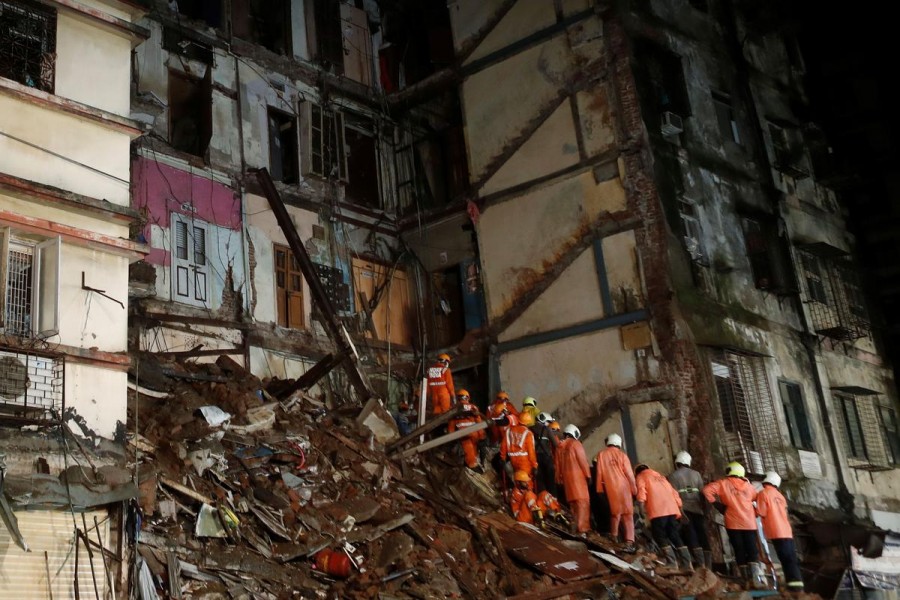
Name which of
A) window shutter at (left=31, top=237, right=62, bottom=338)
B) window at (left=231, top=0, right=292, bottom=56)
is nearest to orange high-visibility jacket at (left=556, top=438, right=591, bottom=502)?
window shutter at (left=31, top=237, right=62, bottom=338)

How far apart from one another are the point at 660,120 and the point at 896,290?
9.42 metres

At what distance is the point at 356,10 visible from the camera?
78.1 ft

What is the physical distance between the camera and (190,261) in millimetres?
18281

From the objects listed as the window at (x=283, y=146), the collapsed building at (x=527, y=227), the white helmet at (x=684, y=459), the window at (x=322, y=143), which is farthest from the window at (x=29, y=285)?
the window at (x=322, y=143)

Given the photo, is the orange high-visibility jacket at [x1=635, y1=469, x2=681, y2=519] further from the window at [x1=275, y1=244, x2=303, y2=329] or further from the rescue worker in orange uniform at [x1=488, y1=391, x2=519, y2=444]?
the window at [x1=275, y1=244, x2=303, y2=329]

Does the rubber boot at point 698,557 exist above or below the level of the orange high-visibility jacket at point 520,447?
below

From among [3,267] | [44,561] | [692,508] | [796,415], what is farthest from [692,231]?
[44,561]

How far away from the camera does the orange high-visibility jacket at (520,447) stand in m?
15.0

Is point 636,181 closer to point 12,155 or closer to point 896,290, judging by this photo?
point 896,290

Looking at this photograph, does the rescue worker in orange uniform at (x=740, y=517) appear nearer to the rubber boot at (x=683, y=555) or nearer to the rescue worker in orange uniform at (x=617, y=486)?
the rubber boot at (x=683, y=555)

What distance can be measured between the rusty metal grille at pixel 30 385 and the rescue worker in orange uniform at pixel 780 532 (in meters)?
9.96

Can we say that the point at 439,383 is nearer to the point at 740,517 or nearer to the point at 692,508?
the point at 692,508

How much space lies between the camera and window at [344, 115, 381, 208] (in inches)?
885

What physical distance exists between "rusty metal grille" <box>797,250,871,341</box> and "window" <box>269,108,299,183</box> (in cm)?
1161
